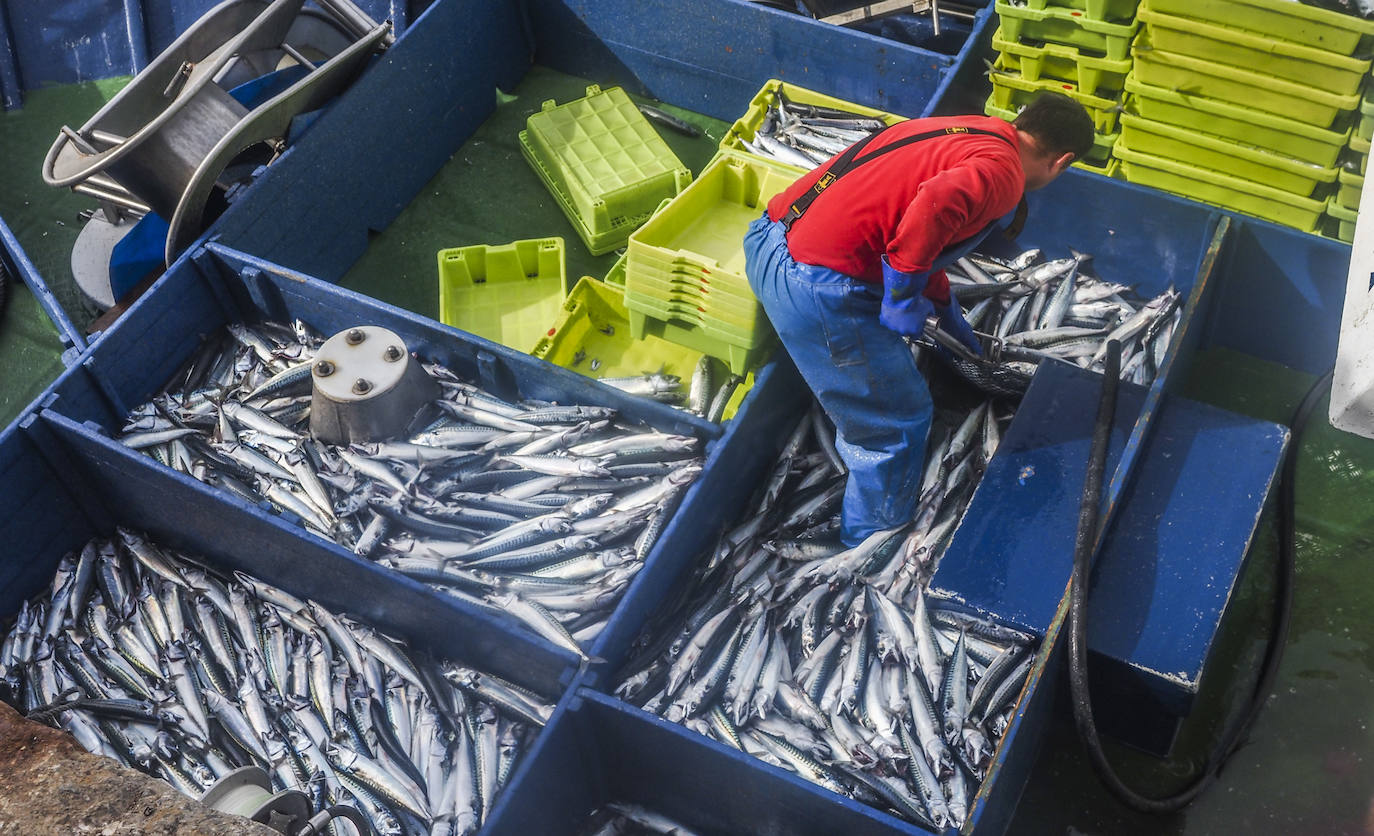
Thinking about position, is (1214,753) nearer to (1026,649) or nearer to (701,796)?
(1026,649)

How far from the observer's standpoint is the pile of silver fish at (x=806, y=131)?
23.0 ft

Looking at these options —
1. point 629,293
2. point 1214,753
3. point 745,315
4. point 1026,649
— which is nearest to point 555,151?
point 629,293

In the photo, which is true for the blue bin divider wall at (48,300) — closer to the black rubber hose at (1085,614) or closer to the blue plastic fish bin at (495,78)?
the blue plastic fish bin at (495,78)

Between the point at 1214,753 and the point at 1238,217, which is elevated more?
the point at 1238,217

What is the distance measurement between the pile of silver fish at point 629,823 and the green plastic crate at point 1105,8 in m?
4.57

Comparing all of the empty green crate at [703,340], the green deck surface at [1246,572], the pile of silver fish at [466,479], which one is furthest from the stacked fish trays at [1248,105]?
the pile of silver fish at [466,479]

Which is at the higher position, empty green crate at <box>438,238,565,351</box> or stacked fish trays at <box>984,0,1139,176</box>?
stacked fish trays at <box>984,0,1139,176</box>

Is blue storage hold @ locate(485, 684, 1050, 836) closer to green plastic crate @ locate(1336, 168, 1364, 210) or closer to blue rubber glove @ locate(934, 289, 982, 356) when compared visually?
blue rubber glove @ locate(934, 289, 982, 356)

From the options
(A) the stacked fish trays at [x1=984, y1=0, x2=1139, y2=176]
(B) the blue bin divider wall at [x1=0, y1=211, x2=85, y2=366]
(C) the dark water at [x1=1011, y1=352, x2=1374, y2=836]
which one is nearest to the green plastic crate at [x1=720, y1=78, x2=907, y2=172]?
(A) the stacked fish trays at [x1=984, y1=0, x2=1139, y2=176]

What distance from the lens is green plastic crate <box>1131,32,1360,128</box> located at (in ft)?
18.3

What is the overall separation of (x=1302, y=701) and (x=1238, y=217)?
2.46 metres

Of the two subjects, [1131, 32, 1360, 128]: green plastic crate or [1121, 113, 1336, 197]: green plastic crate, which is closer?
[1131, 32, 1360, 128]: green plastic crate

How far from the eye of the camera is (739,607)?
5.37m

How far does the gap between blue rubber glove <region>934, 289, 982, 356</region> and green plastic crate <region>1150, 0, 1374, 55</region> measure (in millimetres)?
1796
